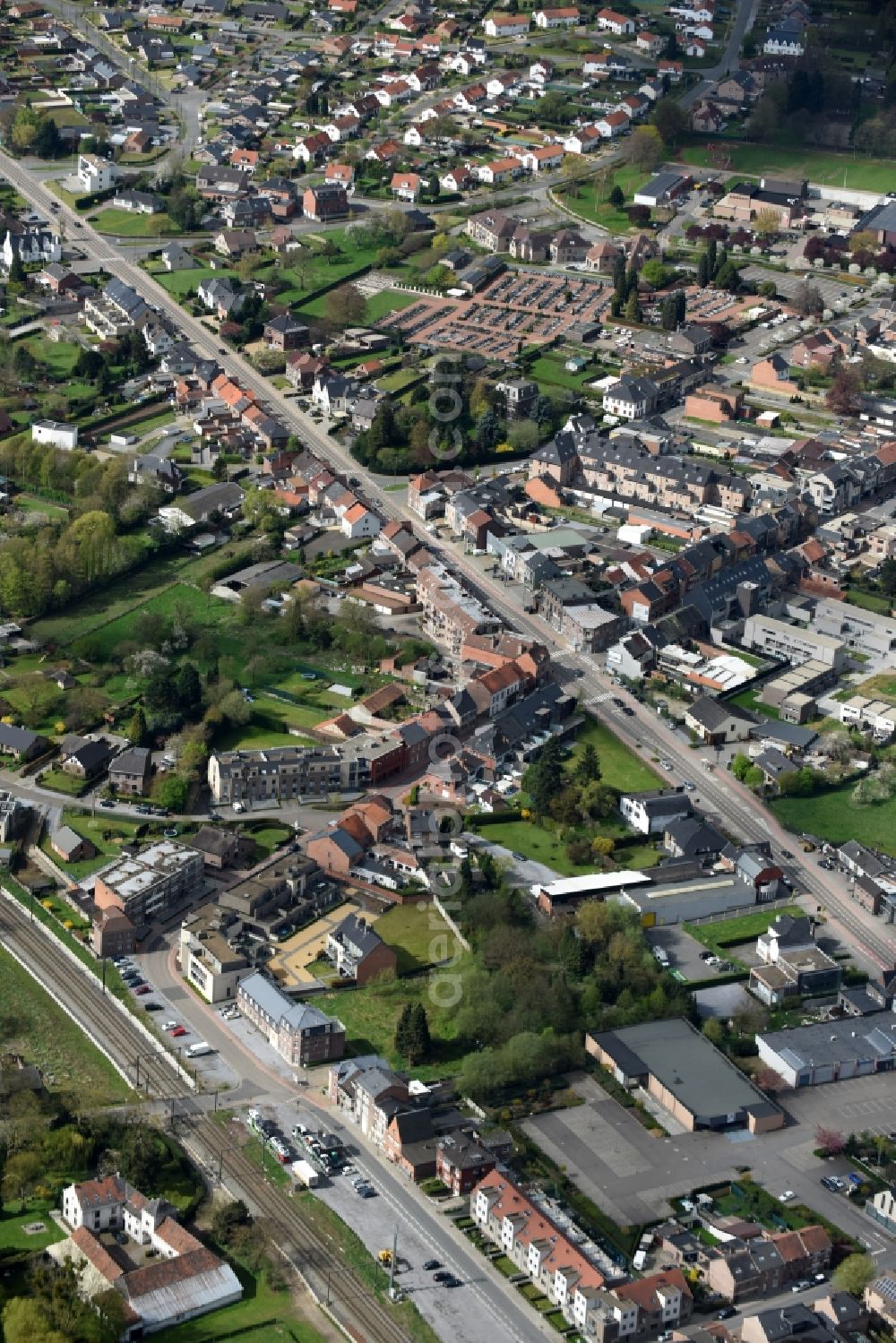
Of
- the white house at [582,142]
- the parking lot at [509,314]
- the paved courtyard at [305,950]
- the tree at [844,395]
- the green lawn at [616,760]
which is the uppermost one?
the white house at [582,142]

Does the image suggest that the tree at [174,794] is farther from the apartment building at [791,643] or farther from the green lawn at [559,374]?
the green lawn at [559,374]

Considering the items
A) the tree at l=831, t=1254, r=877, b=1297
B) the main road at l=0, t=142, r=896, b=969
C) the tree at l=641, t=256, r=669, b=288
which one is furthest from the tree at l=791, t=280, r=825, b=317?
the tree at l=831, t=1254, r=877, b=1297

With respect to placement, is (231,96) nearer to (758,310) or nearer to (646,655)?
(758,310)

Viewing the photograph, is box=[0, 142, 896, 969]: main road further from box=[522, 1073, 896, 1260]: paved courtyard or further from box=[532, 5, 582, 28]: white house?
box=[532, 5, 582, 28]: white house

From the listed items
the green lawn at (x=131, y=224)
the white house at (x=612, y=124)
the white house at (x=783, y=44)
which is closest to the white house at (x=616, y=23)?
the white house at (x=783, y=44)

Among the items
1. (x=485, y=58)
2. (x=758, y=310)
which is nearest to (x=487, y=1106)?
(x=758, y=310)

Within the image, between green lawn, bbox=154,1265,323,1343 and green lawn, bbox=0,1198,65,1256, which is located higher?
green lawn, bbox=154,1265,323,1343
